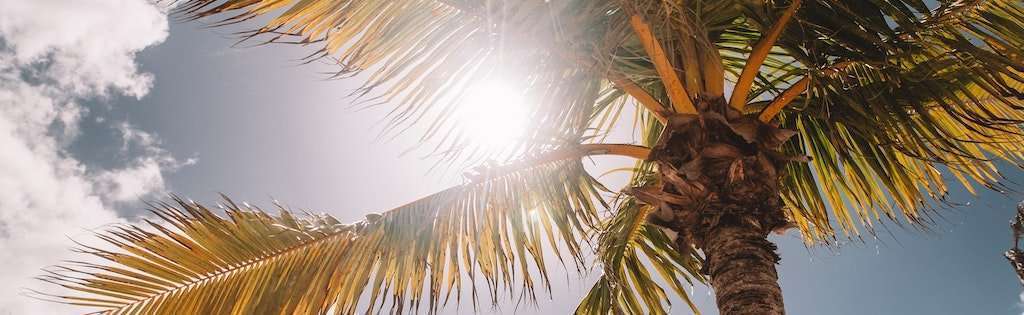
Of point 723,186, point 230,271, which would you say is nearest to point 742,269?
point 723,186

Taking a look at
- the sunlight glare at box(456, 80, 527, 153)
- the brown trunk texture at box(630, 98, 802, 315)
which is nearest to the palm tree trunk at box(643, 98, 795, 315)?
the brown trunk texture at box(630, 98, 802, 315)

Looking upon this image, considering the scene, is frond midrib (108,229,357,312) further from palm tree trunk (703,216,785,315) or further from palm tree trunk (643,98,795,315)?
palm tree trunk (703,216,785,315)

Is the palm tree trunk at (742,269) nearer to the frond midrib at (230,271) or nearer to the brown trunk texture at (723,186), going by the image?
the brown trunk texture at (723,186)

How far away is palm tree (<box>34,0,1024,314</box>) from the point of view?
10.1ft

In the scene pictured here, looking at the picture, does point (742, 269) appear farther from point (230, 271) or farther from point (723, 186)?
point (230, 271)

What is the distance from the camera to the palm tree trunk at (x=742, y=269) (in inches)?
108

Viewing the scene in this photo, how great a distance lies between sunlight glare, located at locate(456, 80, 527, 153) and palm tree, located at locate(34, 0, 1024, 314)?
2.7 inches

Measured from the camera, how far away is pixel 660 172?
129 inches

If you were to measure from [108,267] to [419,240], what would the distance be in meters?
1.56

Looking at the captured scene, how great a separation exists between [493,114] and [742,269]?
1.56 meters

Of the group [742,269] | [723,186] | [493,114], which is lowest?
[742,269]

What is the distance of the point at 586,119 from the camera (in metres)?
3.93

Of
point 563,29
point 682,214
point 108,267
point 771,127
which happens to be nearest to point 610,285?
point 682,214

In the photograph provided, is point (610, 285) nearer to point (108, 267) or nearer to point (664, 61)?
point (664, 61)
